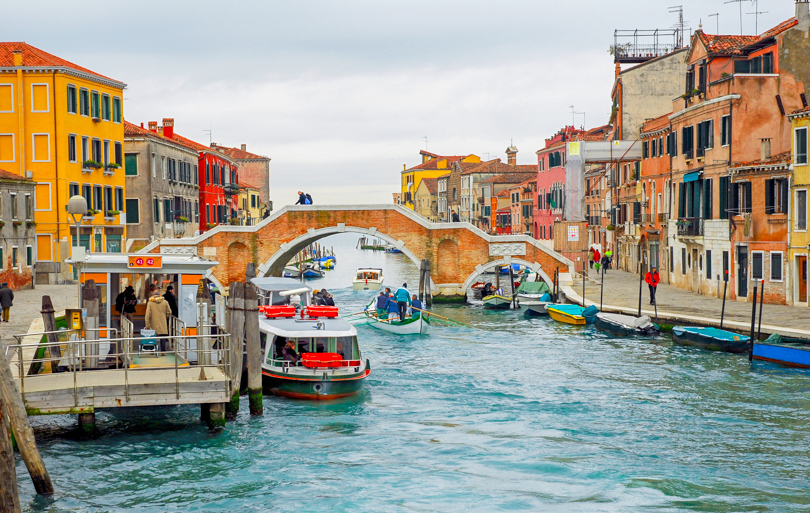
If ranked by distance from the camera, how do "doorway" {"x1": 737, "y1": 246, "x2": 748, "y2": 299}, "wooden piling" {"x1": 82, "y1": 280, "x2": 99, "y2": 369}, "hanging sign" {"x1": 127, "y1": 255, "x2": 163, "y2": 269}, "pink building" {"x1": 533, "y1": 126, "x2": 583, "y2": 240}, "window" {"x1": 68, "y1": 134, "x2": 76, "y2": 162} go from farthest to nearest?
"pink building" {"x1": 533, "y1": 126, "x2": 583, "y2": 240}
"window" {"x1": 68, "y1": 134, "x2": 76, "y2": 162}
"doorway" {"x1": 737, "y1": 246, "x2": 748, "y2": 299}
"hanging sign" {"x1": 127, "y1": 255, "x2": 163, "y2": 269}
"wooden piling" {"x1": 82, "y1": 280, "x2": 99, "y2": 369}

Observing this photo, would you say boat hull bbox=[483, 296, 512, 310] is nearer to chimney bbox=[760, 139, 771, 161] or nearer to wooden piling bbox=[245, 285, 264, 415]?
chimney bbox=[760, 139, 771, 161]

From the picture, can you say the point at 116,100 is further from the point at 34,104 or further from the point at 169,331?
the point at 169,331

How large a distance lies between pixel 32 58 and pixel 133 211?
7839mm

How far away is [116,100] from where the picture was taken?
36375 mm

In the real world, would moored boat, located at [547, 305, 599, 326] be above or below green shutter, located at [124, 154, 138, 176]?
below

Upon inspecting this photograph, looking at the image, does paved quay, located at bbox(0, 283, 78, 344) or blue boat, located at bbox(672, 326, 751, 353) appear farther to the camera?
blue boat, located at bbox(672, 326, 751, 353)

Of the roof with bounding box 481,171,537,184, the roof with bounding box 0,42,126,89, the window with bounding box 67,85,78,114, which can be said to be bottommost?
the roof with bounding box 481,171,537,184

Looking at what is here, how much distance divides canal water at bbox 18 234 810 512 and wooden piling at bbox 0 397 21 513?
2.32 m

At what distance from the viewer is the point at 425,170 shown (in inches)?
3799

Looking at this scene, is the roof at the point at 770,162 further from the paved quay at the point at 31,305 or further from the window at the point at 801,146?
the paved quay at the point at 31,305

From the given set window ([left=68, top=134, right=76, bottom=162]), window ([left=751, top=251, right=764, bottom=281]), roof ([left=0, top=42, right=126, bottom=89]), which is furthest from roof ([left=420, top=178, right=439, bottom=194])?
window ([left=751, top=251, right=764, bottom=281])

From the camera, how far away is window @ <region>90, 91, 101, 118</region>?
34312mm

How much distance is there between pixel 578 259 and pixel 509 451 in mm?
23085

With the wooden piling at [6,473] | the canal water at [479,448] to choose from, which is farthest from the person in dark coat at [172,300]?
the wooden piling at [6,473]
